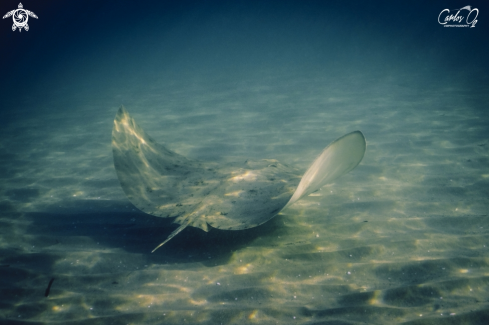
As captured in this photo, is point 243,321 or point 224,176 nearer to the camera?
point 243,321

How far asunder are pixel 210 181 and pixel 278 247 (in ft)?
4.26

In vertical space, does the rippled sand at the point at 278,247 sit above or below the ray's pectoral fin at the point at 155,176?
below

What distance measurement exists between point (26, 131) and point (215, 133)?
818 centimetres

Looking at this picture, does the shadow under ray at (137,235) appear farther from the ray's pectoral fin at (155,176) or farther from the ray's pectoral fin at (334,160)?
the ray's pectoral fin at (334,160)

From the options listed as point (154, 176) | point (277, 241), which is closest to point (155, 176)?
point (154, 176)

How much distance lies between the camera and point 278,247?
3332 mm

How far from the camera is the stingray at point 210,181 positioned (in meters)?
2.43

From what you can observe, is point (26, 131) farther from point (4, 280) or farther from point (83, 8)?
point (83, 8)

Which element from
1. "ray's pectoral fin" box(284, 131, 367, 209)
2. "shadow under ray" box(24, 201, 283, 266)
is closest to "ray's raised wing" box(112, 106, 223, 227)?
"shadow under ray" box(24, 201, 283, 266)

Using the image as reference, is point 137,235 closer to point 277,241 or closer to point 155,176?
point 155,176

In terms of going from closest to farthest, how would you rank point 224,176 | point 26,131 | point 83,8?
1. point 224,176
2. point 26,131
3. point 83,8

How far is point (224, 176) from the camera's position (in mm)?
3912

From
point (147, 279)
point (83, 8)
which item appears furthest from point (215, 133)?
point (83, 8)

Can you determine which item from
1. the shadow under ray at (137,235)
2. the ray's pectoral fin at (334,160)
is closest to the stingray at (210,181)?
the ray's pectoral fin at (334,160)
